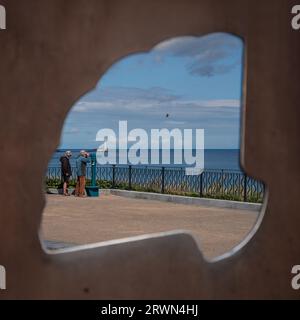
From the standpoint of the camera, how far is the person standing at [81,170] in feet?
42.5

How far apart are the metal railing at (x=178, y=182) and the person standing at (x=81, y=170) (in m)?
1.41

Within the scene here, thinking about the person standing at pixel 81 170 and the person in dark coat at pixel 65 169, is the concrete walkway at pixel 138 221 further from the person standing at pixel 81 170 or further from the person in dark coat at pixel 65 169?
the person in dark coat at pixel 65 169

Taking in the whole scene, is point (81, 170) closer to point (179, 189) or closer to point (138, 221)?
point (179, 189)

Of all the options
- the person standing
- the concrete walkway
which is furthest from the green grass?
the person standing

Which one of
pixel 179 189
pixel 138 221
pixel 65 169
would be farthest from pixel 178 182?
pixel 138 221

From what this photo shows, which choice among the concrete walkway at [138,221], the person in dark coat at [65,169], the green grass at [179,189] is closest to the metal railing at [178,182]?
the green grass at [179,189]

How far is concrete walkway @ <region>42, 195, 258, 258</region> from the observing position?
325 inches

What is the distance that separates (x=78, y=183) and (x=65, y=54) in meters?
9.53

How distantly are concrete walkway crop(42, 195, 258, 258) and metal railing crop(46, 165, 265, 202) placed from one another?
1.05 meters

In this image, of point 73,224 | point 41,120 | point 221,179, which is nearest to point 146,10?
point 41,120

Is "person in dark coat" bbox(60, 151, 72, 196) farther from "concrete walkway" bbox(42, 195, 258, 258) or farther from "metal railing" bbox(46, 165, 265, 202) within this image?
"metal railing" bbox(46, 165, 265, 202)

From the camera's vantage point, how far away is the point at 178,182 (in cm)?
1404

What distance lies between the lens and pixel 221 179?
13.0 m

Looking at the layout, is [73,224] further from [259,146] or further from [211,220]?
[259,146]
